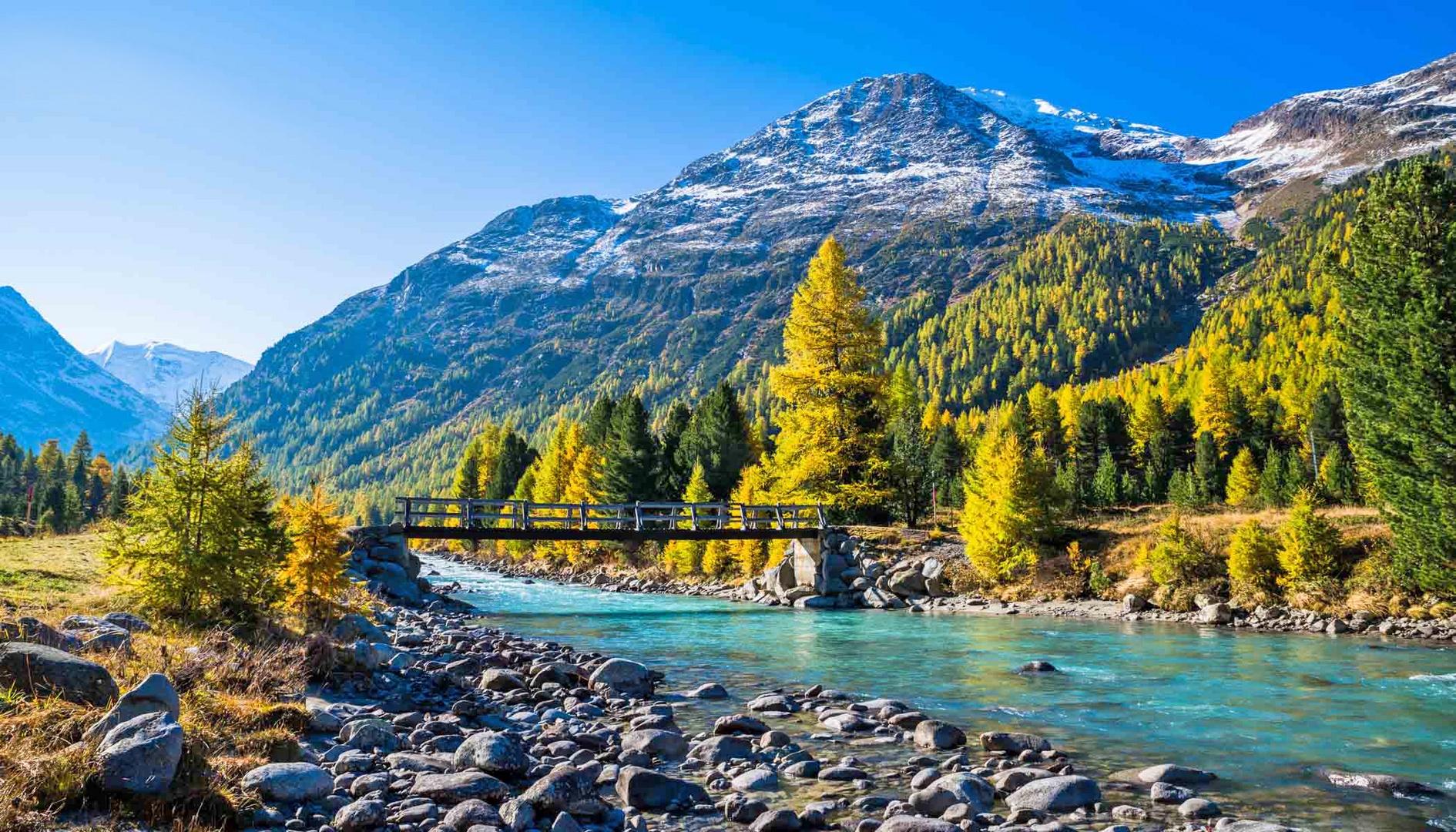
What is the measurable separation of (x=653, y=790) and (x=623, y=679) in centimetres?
664

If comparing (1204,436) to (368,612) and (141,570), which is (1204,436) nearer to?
(368,612)

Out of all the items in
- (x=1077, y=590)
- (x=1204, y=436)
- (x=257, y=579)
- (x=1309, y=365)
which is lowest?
(x=1077, y=590)

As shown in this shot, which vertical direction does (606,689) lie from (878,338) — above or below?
below

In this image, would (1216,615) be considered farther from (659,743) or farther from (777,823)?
(777,823)

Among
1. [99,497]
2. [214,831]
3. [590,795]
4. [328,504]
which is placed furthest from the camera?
[99,497]

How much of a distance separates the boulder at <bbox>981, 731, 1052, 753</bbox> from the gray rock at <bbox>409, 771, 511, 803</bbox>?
6.47 metres

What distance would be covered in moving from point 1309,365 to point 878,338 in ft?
368

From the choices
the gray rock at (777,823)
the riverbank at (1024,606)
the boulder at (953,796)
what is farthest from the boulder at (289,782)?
the riverbank at (1024,606)

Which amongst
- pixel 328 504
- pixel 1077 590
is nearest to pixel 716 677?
pixel 328 504

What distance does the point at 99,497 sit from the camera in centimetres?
10862

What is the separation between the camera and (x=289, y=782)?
7500mm

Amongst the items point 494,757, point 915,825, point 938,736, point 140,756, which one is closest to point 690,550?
point 938,736

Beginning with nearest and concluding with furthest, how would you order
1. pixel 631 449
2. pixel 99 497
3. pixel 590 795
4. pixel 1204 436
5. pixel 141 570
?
pixel 590 795 < pixel 141 570 < pixel 631 449 < pixel 1204 436 < pixel 99 497

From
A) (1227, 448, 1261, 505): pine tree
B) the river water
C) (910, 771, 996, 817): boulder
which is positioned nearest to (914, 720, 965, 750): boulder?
the river water
